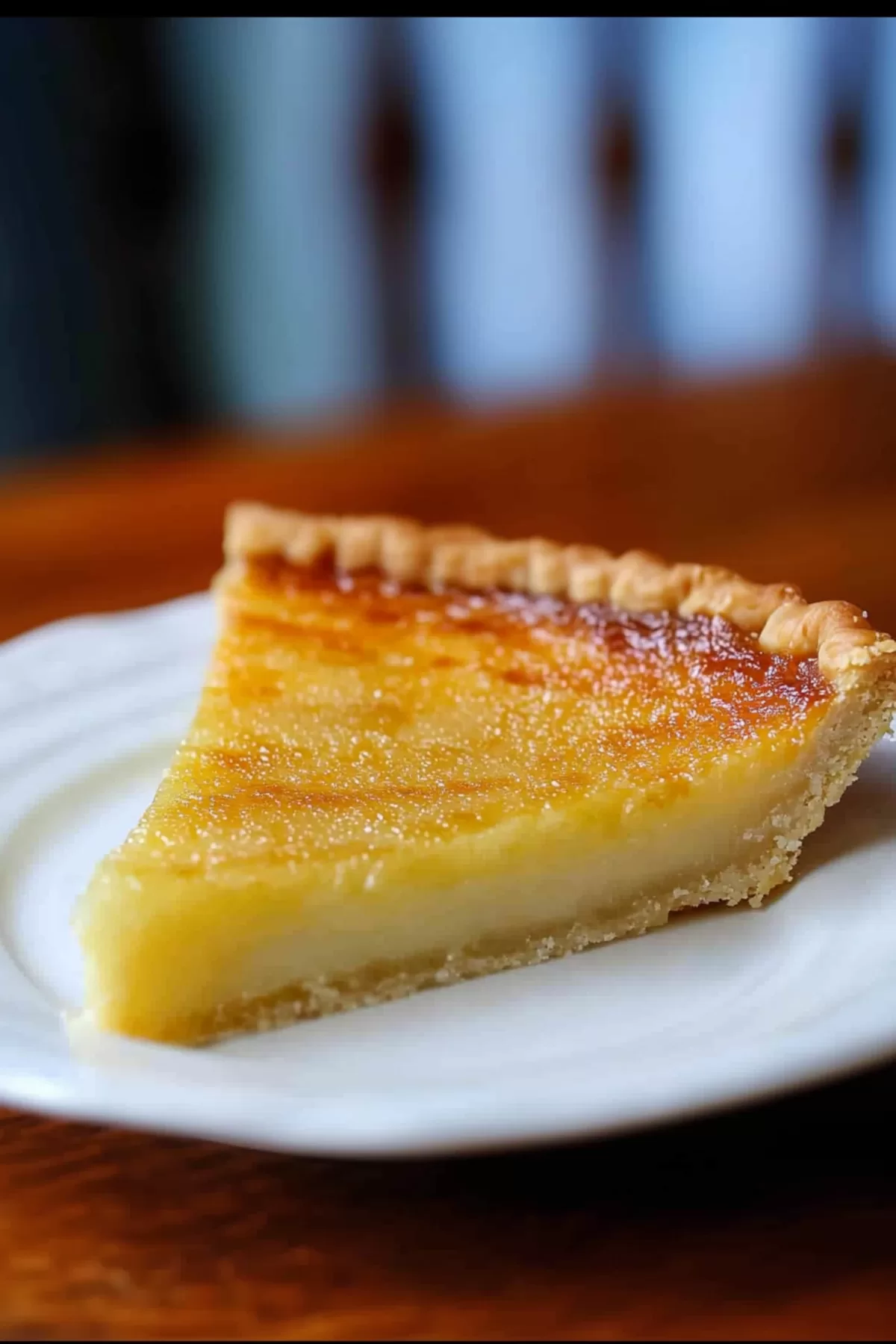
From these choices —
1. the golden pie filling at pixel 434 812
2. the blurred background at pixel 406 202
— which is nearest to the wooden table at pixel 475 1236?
the golden pie filling at pixel 434 812

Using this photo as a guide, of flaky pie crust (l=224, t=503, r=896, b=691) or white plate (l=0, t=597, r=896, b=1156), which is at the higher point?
flaky pie crust (l=224, t=503, r=896, b=691)

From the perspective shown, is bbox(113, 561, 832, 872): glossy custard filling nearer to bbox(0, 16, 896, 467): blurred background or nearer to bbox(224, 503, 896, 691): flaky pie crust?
bbox(224, 503, 896, 691): flaky pie crust

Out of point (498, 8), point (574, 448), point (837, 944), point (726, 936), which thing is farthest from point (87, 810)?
point (498, 8)

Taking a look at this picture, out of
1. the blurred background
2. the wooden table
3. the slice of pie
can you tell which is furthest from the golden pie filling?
the blurred background

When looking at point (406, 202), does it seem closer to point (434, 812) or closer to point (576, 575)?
point (576, 575)

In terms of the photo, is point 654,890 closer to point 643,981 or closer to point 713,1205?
point 643,981

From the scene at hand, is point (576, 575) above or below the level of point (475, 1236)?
above

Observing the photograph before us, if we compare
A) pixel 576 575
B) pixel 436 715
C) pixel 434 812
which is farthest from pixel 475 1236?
pixel 576 575
